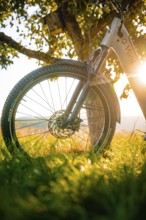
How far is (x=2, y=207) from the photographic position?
1.17 metres

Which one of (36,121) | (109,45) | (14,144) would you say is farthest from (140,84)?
(14,144)

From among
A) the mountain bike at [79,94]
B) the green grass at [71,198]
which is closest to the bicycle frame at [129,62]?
the mountain bike at [79,94]

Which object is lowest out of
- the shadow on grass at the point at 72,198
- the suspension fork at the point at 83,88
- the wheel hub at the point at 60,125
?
the shadow on grass at the point at 72,198

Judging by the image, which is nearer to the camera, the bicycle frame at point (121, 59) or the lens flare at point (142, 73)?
the bicycle frame at point (121, 59)

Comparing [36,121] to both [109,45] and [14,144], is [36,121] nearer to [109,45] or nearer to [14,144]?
[14,144]

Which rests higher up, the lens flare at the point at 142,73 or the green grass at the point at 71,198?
the lens flare at the point at 142,73

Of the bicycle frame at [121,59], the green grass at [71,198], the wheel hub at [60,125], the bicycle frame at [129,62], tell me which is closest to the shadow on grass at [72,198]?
the green grass at [71,198]

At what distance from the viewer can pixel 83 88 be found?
3510 millimetres

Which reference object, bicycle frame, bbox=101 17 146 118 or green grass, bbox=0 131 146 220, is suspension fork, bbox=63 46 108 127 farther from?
green grass, bbox=0 131 146 220

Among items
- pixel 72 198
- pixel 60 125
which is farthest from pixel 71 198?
pixel 60 125

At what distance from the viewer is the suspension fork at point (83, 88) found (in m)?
3.44

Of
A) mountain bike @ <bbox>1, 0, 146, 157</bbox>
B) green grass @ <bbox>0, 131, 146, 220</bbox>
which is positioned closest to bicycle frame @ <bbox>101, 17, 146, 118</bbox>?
mountain bike @ <bbox>1, 0, 146, 157</bbox>

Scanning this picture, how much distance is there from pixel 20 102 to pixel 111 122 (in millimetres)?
981

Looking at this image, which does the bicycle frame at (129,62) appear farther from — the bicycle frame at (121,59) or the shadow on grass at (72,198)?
the shadow on grass at (72,198)
